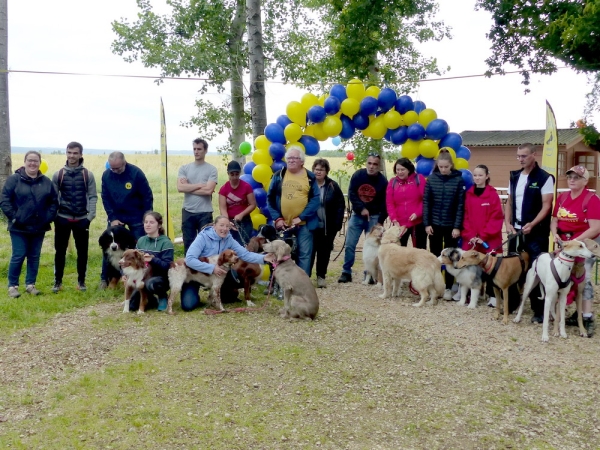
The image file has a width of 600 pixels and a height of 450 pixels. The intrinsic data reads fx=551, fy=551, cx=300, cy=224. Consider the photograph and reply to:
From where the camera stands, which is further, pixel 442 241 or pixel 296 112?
pixel 296 112

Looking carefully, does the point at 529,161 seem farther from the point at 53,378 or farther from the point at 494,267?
the point at 53,378

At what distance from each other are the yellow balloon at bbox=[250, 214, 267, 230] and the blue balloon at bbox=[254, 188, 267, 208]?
0.18 meters

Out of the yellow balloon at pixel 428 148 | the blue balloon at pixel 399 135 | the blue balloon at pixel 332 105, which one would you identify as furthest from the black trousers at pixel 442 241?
the blue balloon at pixel 332 105

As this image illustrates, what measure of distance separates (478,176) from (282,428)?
4458 millimetres

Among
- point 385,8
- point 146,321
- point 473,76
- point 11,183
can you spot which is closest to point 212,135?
point 385,8

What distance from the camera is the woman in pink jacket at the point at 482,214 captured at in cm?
698

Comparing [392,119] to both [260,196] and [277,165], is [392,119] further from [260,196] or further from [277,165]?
[260,196]

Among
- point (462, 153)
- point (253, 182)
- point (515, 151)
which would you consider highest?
point (515, 151)

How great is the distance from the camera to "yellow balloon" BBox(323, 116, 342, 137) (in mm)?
8406

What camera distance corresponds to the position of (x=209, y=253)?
21.1 ft

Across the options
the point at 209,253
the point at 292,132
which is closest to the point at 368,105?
the point at 292,132

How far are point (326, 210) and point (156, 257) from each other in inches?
101

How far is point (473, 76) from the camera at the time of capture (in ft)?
33.7

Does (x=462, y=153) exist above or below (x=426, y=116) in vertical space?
below
